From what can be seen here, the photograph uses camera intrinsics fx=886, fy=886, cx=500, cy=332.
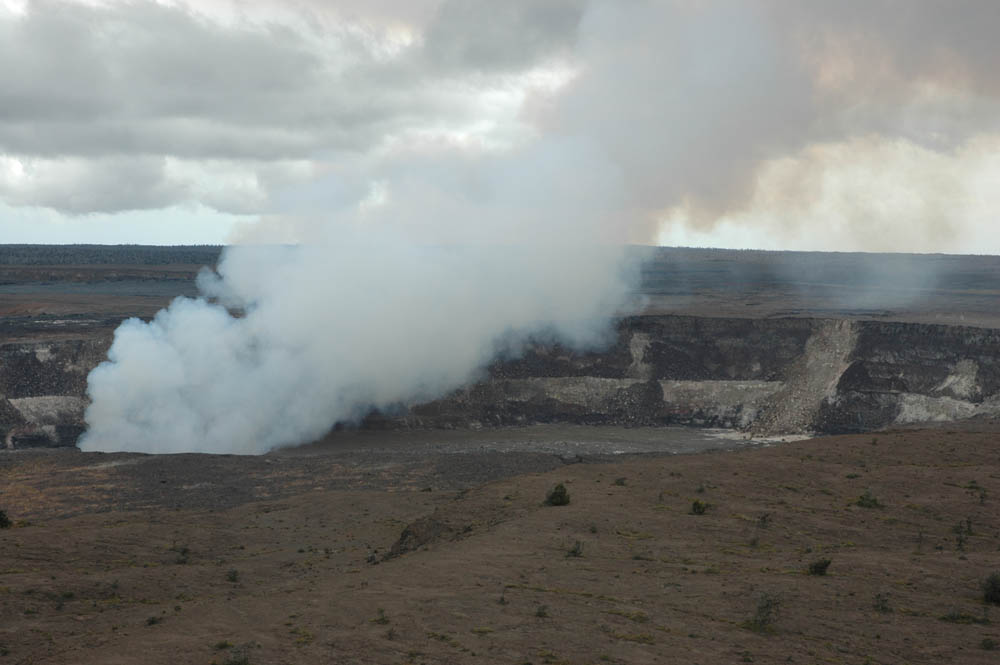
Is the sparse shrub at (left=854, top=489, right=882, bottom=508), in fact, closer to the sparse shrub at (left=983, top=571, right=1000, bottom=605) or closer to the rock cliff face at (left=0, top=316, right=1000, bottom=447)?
the sparse shrub at (left=983, top=571, right=1000, bottom=605)

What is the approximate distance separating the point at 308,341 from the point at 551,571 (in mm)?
39796

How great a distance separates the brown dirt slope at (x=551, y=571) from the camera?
18656 mm

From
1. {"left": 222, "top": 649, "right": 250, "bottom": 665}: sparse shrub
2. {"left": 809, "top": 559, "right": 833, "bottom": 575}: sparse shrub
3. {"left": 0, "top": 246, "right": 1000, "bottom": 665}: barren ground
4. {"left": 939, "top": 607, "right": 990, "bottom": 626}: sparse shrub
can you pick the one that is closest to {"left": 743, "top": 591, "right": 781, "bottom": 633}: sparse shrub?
{"left": 0, "top": 246, "right": 1000, "bottom": 665}: barren ground

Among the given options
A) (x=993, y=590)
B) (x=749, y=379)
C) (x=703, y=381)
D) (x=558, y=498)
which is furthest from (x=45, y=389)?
(x=993, y=590)

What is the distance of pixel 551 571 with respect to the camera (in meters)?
23.6

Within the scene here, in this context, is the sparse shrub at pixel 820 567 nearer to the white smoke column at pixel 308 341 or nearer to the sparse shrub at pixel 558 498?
the sparse shrub at pixel 558 498

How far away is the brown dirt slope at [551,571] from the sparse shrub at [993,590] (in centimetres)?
37

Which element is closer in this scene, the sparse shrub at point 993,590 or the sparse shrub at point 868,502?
the sparse shrub at point 993,590

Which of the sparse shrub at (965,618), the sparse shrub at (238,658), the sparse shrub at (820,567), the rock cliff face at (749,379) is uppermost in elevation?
the rock cliff face at (749,379)

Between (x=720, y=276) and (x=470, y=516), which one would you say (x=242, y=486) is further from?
(x=720, y=276)

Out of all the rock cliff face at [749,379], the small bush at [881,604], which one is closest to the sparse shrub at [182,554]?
the small bush at [881,604]

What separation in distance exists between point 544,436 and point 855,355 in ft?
81.6

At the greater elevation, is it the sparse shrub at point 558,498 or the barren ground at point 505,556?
the sparse shrub at point 558,498

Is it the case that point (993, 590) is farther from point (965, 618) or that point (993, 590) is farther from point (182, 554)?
point (182, 554)
